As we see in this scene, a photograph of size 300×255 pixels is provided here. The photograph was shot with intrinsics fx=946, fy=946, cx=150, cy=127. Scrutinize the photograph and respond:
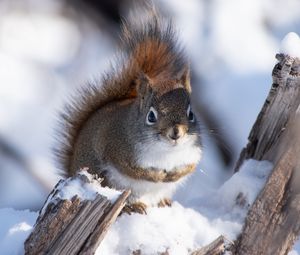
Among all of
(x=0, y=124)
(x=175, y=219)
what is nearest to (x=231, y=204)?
(x=175, y=219)

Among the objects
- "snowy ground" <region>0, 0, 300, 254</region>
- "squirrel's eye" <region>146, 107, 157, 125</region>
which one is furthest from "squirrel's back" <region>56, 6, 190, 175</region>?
"snowy ground" <region>0, 0, 300, 254</region>

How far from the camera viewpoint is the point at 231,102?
372 centimetres

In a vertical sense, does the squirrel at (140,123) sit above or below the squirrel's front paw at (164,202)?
above

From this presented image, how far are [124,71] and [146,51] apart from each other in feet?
0.33

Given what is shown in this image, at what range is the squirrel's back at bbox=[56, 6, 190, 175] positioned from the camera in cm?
280

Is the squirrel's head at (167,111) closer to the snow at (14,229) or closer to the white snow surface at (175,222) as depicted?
the white snow surface at (175,222)

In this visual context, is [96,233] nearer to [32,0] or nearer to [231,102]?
[231,102]

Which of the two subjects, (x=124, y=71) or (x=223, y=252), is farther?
(x=124, y=71)

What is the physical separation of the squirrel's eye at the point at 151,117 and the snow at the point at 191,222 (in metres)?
0.24

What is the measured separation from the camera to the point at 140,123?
2.56 m

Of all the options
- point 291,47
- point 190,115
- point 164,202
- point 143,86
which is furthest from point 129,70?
point 291,47

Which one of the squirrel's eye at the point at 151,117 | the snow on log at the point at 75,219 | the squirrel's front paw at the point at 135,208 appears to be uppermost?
the squirrel's eye at the point at 151,117

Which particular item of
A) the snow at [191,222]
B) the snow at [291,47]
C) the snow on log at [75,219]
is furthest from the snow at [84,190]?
the snow at [291,47]

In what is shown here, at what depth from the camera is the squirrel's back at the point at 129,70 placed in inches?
110
